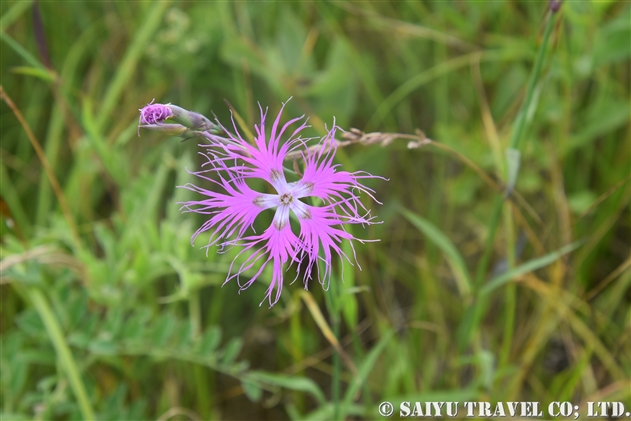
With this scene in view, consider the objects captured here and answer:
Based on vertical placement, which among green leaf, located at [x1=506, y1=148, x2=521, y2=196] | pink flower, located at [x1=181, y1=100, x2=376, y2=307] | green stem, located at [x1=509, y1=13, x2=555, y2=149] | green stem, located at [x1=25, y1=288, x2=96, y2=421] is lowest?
green stem, located at [x1=25, y1=288, x2=96, y2=421]

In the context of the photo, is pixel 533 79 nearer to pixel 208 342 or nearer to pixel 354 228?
pixel 354 228

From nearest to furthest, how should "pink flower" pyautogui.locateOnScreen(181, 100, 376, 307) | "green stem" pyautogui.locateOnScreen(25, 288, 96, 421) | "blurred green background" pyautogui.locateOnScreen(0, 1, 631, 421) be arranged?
1. "pink flower" pyautogui.locateOnScreen(181, 100, 376, 307)
2. "green stem" pyautogui.locateOnScreen(25, 288, 96, 421)
3. "blurred green background" pyautogui.locateOnScreen(0, 1, 631, 421)

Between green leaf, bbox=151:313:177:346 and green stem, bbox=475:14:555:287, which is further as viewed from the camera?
green leaf, bbox=151:313:177:346

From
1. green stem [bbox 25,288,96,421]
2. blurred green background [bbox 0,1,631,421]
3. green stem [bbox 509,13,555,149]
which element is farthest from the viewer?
blurred green background [bbox 0,1,631,421]

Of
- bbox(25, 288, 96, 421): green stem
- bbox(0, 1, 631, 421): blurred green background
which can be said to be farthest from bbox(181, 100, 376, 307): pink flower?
bbox(25, 288, 96, 421): green stem

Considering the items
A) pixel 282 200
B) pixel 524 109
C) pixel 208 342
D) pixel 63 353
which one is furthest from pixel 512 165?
pixel 63 353

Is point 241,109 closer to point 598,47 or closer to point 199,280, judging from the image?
point 199,280

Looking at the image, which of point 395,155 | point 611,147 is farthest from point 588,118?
point 395,155

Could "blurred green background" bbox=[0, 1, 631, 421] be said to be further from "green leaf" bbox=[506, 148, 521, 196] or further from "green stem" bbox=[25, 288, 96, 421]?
"green leaf" bbox=[506, 148, 521, 196]
